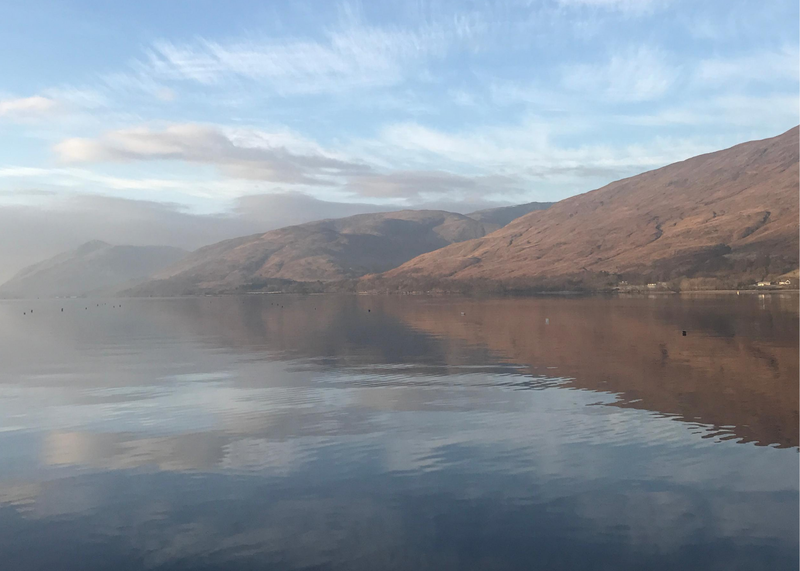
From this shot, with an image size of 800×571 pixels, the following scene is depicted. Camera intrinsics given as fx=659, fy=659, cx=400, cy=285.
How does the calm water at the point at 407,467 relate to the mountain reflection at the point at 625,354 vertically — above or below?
below

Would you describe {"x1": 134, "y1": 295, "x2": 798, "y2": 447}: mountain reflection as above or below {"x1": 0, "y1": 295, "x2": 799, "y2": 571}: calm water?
above

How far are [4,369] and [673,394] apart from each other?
48.0m

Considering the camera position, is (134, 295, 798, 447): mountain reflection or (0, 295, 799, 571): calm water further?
(134, 295, 798, 447): mountain reflection

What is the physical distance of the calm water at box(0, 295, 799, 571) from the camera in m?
15.8

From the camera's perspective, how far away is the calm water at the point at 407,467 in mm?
15828

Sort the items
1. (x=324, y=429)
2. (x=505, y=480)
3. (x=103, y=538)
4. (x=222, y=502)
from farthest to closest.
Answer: (x=324, y=429) → (x=505, y=480) → (x=222, y=502) → (x=103, y=538)

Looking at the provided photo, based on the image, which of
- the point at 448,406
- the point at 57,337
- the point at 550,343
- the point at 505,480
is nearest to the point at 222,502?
the point at 505,480

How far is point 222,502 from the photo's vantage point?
18.9 metres

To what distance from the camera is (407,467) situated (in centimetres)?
2191

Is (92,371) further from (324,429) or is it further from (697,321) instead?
(697,321)

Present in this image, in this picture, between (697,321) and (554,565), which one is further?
(697,321)

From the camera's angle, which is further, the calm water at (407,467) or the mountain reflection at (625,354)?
the mountain reflection at (625,354)

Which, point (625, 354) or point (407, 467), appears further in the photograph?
point (625, 354)

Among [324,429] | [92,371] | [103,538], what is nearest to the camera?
[103,538]
